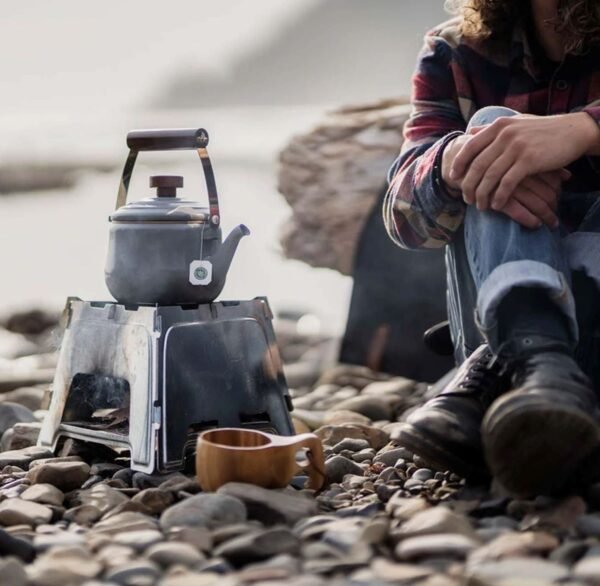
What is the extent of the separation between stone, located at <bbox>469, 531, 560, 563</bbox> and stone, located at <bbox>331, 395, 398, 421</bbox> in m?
1.81

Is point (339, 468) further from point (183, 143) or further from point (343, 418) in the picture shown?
point (183, 143)

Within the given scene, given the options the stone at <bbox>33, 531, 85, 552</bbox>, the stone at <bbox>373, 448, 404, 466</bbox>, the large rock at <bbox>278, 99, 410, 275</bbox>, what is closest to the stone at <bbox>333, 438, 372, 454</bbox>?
the stone at <bbox>373, 448, 404, 466</bbox>

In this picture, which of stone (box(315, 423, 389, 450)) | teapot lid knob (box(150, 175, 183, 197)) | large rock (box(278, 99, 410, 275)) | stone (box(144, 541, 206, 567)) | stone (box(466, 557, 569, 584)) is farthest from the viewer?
large rock (box(278, 99, 410, 275))

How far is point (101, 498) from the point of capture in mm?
2586

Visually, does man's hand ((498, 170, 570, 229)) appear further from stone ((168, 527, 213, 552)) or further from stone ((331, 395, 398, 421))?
stone ((331, 395, 398, 421))

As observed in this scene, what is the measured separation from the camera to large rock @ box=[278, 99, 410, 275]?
482 cm

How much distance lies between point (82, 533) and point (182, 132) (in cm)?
110

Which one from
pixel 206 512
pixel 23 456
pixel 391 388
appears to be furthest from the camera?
pixel 391 388

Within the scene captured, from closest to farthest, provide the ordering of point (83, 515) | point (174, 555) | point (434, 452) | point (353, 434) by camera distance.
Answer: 1. point (174, 555)
2. point (434, 452)
3. point (83, 515)
4. point (353, 434)

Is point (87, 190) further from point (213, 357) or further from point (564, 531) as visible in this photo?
point (564, 531)

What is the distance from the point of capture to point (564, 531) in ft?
6.94

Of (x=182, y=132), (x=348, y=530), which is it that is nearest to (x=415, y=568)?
(x=348, y=530)

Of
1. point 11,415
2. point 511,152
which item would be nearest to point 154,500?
point 511,152

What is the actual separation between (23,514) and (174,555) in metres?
0.56
